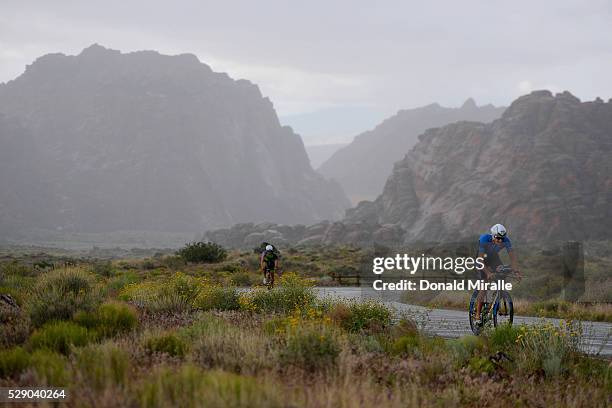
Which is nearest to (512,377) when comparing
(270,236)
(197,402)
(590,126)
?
(197,402)

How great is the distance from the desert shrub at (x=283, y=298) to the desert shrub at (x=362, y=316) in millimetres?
1298

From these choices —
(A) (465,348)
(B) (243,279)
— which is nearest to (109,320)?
(A) (465,348)

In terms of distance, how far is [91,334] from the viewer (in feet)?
29.8

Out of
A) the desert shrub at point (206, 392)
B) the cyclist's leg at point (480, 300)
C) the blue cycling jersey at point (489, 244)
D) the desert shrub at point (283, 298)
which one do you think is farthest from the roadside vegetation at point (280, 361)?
the blue cycling jersey at point (489, 244)

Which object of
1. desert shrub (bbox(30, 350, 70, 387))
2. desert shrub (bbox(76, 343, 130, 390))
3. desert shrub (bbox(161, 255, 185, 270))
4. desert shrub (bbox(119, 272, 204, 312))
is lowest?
desert shrub (bbox(161, 255, 185, 270))

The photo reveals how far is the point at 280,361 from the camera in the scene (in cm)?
770

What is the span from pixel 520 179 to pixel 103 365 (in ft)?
414

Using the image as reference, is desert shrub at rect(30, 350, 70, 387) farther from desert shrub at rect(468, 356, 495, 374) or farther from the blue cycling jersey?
the blue cycling jersey

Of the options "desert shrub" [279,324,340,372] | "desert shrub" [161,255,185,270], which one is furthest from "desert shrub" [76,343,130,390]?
"desert shrub" [161,255,185,270]

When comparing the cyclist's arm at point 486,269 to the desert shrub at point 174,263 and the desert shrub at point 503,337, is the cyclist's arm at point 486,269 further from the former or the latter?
the desert shrub at point 174,263

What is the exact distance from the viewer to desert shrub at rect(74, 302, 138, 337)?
9.73 metres

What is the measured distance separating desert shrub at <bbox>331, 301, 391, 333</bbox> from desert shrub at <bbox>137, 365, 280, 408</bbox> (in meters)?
6.12

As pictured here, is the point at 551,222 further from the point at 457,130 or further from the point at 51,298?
the point at 51,298

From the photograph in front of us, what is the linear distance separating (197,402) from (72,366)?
101 inches
